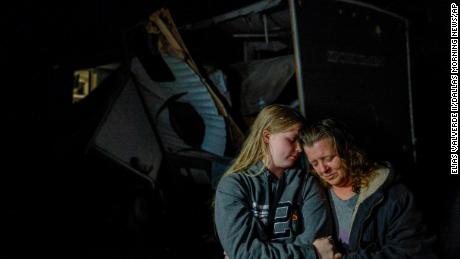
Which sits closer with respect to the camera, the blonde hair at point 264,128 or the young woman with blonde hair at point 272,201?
the young woman with blonde hair at point 272,201

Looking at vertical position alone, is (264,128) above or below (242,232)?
above

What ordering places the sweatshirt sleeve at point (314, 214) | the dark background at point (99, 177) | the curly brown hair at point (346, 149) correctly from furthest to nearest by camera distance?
the dark background at point (99, 177) → the curly brown hair at point (346, 149) → the sweatshirt sleeve at point (314, 214)

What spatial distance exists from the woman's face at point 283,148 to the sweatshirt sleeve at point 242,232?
0.33m

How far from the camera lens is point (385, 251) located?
229 centimetres

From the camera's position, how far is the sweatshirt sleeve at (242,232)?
2.23 meters

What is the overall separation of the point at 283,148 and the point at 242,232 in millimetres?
652

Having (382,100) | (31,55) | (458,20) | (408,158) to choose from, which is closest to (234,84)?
(382,100)

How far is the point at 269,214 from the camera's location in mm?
2490

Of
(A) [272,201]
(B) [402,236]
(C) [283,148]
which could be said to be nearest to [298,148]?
(C) [283,148]

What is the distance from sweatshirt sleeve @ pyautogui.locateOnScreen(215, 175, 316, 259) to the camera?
223 cm

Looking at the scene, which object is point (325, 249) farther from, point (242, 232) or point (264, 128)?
point (264, 128)

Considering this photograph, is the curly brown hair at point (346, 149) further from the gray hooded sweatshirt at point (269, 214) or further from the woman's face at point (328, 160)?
the gray hooded sweatshirt at point (269, 214)

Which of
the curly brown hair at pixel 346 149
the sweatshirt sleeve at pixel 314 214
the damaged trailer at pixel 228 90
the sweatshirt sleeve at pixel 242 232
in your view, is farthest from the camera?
the damaged trailer at pixel 228 90

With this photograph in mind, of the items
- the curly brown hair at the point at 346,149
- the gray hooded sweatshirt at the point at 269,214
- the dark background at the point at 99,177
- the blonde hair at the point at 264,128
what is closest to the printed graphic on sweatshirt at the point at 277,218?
the gray hooded sweatshirt at the point at 269,214
